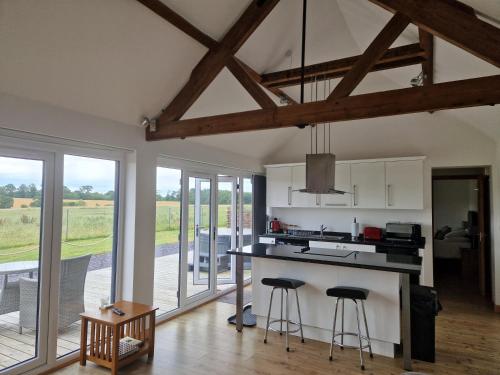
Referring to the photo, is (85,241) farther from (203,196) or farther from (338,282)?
(338,282)

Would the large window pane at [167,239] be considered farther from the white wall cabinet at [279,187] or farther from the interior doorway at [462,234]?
the interior doorway at [462,234]

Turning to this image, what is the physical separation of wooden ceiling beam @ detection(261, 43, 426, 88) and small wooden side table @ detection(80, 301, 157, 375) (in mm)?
3190

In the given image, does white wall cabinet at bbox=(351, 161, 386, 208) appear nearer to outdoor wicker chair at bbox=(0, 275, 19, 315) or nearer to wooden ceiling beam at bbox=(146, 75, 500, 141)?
wooden ceiling beam at bbox=(146, 75, 500, 141)

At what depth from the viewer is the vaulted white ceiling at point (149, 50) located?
2.51m

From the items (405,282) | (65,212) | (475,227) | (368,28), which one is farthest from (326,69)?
(475,227)

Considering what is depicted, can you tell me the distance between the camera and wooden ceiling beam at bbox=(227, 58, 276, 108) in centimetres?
322

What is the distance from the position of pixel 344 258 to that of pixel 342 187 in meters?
2.35

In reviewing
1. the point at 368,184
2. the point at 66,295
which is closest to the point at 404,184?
the point at 368,184

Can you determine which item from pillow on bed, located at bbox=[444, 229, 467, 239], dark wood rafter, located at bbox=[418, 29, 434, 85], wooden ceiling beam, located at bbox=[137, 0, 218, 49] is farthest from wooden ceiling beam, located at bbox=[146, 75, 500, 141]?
pillow on bed, located at bbox=[444, 229, 467, 239]

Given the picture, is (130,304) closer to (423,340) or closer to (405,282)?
(405,282)

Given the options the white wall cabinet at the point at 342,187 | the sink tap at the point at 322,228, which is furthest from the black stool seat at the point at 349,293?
the sink tap at the point at 322,228

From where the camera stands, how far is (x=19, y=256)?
286 centimetres

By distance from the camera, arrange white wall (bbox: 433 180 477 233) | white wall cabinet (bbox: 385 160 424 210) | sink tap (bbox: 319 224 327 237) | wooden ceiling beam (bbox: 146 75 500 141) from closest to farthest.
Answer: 1. wooden ceiling beam (bbox: 146 75 500 141)
2. white wall cabinet (bbox: 385 160 424 210)
3. sink tap (bbox: 319 224 327 237)
4. white wall (bbox: 433 180 477 233)

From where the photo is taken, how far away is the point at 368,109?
2.70m
